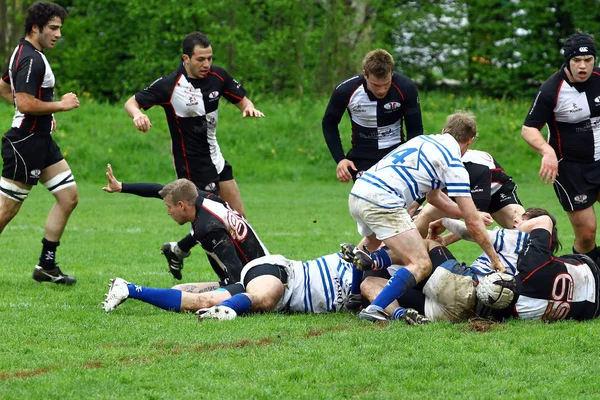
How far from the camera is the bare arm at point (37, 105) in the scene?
8406 mm

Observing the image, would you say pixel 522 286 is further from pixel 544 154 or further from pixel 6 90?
pixel 6 90

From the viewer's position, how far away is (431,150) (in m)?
7.02

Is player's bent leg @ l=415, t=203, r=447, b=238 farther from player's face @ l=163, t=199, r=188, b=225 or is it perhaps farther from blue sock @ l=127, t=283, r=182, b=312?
blue sock @ l=127, t=283, r=182, b=312

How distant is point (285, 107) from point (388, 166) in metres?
17.4

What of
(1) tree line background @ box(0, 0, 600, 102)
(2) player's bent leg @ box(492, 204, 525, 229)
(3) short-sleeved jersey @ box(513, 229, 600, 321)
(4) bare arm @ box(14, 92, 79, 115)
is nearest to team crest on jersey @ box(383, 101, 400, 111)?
(2) player's bent leg @ box(492, 204, 525, 229)

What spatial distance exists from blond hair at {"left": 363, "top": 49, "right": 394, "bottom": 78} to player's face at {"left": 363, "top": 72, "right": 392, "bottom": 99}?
6cm

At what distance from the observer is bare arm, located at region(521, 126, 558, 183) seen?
7.91 meters

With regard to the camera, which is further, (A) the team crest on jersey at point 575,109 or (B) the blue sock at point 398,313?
(A) the team crest on jersey at point 575,109

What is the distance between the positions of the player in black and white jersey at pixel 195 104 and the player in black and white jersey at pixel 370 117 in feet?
2.68

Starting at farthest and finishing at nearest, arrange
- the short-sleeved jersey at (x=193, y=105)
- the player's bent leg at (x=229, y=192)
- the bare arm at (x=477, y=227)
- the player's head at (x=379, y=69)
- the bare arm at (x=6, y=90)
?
the player's bent leg at (x=229, y=192) → the bare arm at (x=6, y=90) → the short-sleeved jersey at (x=193, y=105) → the player's head at (x=379, y=69) → the bare arm at (x=477, y=227)

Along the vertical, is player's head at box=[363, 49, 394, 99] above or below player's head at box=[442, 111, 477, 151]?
above

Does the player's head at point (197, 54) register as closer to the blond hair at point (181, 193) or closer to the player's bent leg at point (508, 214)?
the blond hair at point (181, 193)

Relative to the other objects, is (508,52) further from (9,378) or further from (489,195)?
(9,378)

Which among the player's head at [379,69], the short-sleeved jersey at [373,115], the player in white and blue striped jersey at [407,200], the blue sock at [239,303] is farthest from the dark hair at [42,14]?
the player in white and blue striped jersey at [407,200]
